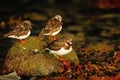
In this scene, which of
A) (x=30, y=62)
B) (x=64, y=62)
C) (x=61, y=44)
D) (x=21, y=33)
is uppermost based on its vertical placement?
(x=21, y=33)

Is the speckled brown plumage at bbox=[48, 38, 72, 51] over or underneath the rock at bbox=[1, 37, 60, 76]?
over

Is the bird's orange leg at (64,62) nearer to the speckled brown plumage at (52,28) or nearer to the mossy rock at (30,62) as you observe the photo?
the mossy rock at (30,62)

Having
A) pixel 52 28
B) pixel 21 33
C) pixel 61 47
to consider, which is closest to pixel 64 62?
pixel 61 47

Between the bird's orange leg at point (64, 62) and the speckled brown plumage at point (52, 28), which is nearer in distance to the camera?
the bird's orange leg at point (64, 62)

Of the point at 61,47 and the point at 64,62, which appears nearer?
the point at 61,47

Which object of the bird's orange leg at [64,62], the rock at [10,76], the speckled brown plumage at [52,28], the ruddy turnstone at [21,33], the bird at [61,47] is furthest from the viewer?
the speckled brown plumage at [52,28]

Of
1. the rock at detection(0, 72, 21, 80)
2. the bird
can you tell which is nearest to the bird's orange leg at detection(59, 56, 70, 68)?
the bird

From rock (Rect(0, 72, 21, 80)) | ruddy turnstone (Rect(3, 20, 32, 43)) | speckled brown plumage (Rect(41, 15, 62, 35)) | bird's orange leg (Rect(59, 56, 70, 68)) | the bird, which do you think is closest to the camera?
rock (Rect(0, 72, 21, 80))

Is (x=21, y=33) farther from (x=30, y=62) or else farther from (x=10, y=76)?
(x=10, y=76)

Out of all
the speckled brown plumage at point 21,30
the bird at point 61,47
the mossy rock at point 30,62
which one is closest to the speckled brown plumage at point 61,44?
the bird at point 61,47

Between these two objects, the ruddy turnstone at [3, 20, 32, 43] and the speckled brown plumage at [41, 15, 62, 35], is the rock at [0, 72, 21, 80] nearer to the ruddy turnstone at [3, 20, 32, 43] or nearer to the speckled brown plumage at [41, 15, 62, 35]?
the ruddy turnstone at [3, 20, 32, 43]

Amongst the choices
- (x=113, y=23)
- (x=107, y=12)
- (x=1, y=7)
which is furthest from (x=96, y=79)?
(x=1, y=7)
